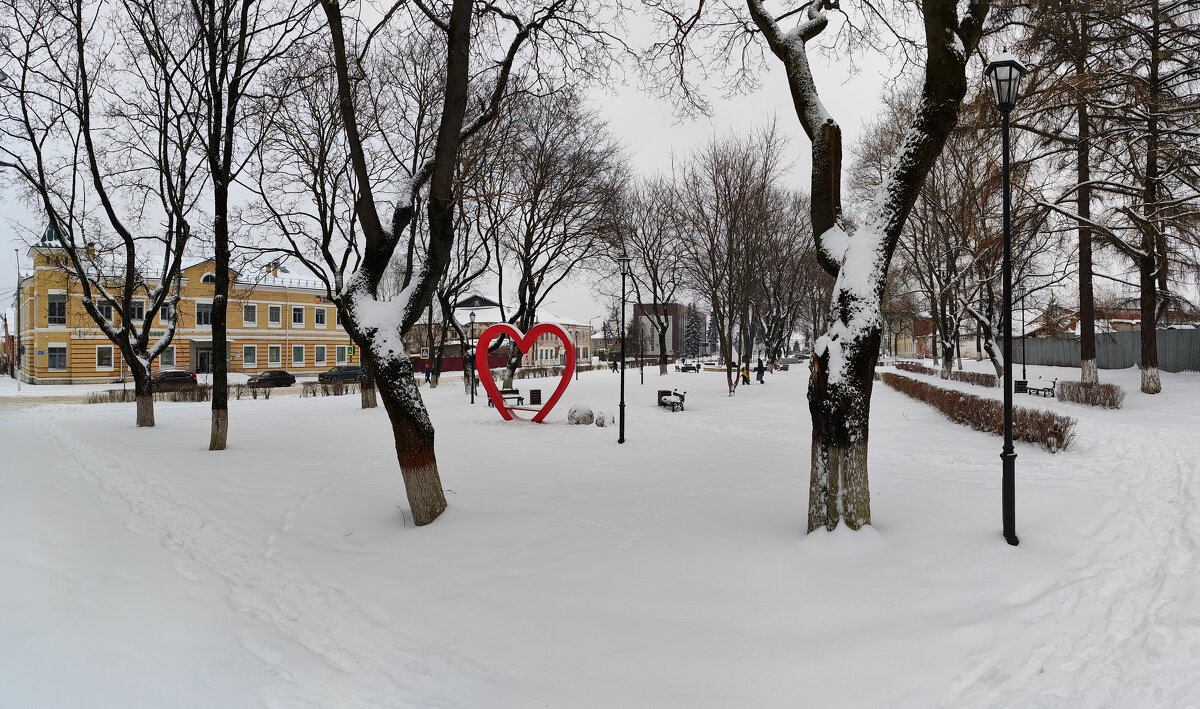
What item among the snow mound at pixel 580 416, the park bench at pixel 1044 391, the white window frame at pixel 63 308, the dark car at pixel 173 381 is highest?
the white window frame at pixel 63 308

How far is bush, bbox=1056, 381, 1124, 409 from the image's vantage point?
1513 centimetres

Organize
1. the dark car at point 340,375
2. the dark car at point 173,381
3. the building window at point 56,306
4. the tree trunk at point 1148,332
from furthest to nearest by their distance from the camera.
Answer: the dark car at point 340,375 → the building window at point 56,306 → the dark car at point 173,381 → the tree trunk at point 1148,332

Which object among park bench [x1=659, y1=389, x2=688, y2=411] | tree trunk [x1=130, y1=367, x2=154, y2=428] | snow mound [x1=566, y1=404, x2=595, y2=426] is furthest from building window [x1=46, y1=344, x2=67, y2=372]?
park bench [x1=659, y1=389, x2=688, y2=411]

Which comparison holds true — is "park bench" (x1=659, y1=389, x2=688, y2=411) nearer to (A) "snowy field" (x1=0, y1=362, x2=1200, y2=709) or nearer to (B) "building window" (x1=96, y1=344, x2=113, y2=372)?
(A) "snowy field" (x1=0, y1=362, x2=1200, y2=709)

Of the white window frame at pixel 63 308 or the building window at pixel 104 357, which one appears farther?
the building window at pixel 104 357

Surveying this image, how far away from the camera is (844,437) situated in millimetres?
5320

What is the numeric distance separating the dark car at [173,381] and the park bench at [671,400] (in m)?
25.3

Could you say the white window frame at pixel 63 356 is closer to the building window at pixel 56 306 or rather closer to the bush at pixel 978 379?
the building window at pixel 56 306

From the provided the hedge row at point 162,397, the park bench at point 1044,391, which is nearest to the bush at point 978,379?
the park bench at point 1044,391

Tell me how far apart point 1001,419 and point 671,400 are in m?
9.41

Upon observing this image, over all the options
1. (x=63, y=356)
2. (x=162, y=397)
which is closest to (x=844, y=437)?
(x=162, y=397)

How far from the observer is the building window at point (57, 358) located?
1428 inches

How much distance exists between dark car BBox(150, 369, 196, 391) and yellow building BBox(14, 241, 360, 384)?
11.1 ft

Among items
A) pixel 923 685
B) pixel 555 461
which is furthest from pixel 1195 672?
pixel 555 461
